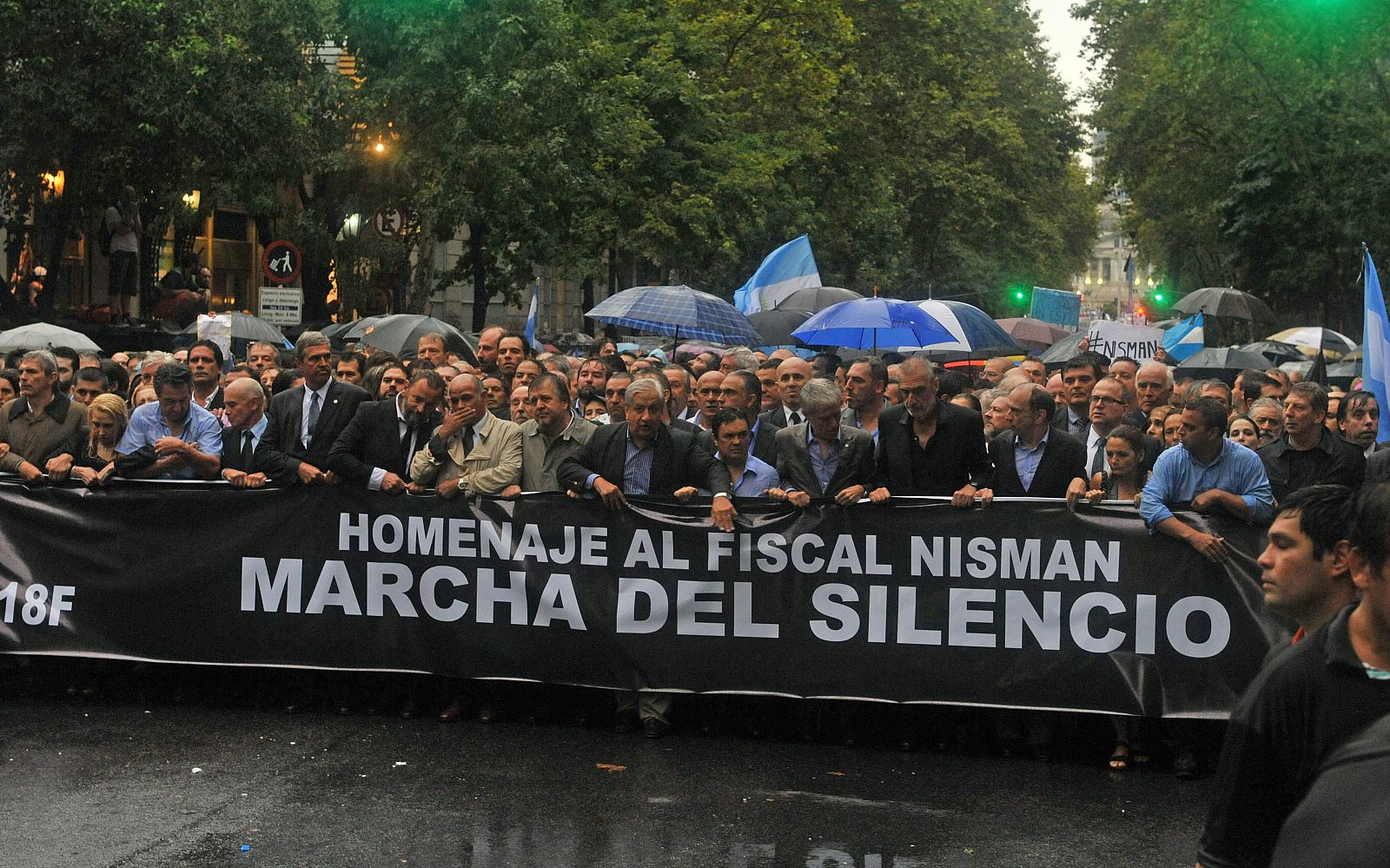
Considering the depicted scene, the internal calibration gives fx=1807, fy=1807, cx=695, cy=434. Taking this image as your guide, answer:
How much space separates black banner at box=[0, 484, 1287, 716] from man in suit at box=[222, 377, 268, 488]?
535 millimetres

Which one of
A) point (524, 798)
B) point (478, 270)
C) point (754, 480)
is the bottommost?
point (524, 798)

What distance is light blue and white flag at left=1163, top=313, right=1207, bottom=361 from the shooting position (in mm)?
26672

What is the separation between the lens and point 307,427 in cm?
1061

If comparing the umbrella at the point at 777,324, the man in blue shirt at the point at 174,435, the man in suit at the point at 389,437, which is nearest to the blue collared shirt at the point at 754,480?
the man in suit at the point at 389,437

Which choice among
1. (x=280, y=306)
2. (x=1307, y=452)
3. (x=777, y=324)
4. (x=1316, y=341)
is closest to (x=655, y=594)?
(x=1307, y=452)

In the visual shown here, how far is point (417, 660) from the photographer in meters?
9.16

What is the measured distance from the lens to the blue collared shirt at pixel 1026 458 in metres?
9.32

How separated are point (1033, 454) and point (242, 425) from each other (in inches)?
170

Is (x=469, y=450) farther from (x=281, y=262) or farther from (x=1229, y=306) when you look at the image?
(x=1229, y=306)

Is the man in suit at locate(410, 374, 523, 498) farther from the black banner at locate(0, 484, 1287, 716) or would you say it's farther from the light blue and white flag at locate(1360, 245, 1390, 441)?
the light blue and white flag at locate(1360, 245, 1390, 441)

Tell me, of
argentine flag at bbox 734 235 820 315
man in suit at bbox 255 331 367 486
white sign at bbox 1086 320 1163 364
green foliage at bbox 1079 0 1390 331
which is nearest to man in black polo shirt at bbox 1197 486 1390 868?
man in suit at bbox 255 331 367 486

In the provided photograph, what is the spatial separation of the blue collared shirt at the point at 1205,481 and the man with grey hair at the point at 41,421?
578cm

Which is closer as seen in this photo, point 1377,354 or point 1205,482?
point 1205,482

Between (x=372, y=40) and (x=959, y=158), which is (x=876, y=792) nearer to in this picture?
(x=372, y=40)
